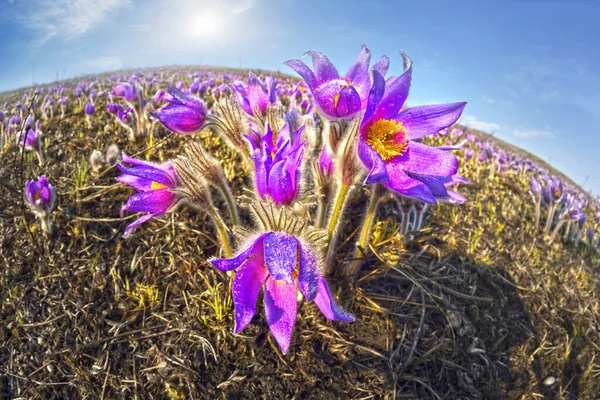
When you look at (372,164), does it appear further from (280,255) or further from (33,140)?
(33,140)

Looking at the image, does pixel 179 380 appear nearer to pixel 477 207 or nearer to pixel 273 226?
pixel 273 226

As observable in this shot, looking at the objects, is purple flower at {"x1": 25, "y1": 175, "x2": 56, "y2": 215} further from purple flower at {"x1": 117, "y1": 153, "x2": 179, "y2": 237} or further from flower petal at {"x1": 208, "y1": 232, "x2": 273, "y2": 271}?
flower petal at {"x1": 208, "y1": 232, "x2": 273, "y2": 271}

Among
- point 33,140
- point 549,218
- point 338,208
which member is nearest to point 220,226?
point 338,208

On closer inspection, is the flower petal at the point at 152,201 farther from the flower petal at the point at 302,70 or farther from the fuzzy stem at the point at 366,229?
the fuzzy stem at the point at 366,229

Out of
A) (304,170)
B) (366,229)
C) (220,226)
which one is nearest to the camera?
(304,170)

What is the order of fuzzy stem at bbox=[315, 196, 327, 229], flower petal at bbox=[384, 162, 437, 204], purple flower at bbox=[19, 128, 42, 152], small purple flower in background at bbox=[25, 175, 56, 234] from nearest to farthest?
flower petal at bbox=[384, 162, 437, 204] → fuzzy stem at bbox=[315, 196, 327, 229] → small purple flower in background at bbox=[25, 175, 56, 234] → purple flower at bbox=[19, 128, 42, 152]

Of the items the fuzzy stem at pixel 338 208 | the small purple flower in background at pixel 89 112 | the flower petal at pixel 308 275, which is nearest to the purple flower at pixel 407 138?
the fuzzy stem at pixel 338 208

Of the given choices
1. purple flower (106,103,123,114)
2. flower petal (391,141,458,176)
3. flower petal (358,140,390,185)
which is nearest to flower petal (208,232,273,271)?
flower petal (358,140,390,185)
